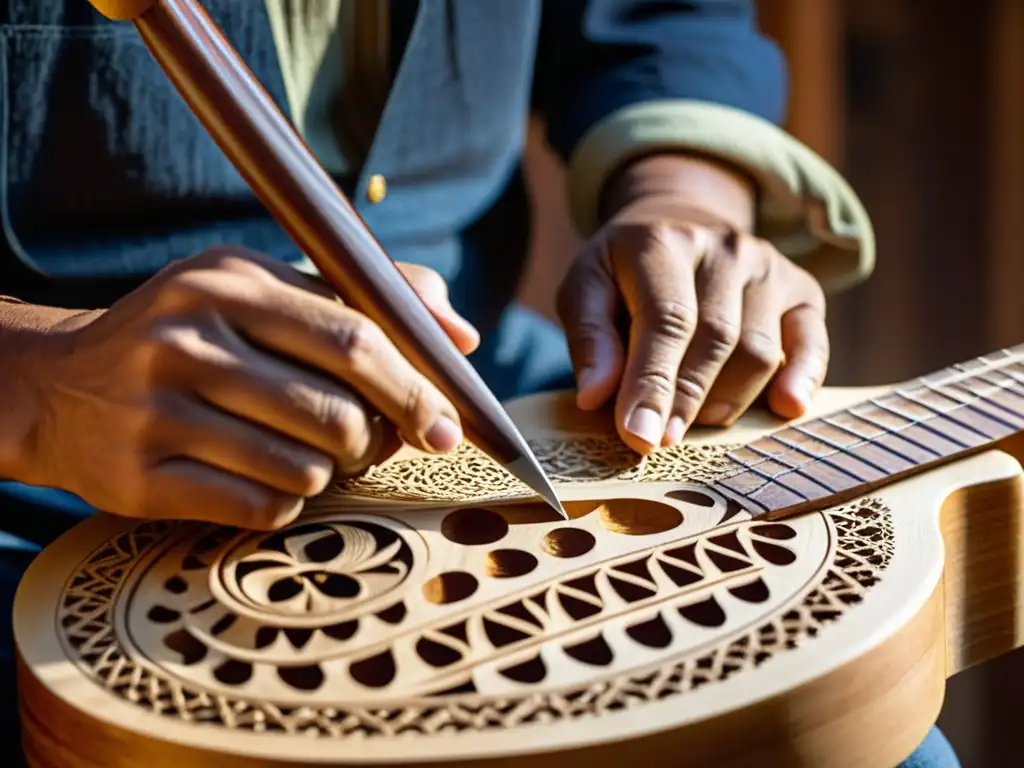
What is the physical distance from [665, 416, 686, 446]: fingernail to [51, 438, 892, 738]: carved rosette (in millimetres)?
73

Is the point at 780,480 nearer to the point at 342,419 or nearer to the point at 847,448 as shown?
the point at 847,448

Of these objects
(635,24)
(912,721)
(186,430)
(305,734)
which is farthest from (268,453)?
(635,24)

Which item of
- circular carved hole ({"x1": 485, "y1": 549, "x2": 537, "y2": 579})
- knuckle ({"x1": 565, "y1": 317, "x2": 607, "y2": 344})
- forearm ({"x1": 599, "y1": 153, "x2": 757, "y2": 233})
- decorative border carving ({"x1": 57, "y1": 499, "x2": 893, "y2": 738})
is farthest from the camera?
forearm ({"x1": 599, "y1": 153, "x2": 757, "y2": 233})

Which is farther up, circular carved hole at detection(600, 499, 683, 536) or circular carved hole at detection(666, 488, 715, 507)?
circular carved hole at detection(666, 488, 715, 507)

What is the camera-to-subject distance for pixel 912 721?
0.46 m

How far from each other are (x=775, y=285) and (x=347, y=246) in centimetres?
35

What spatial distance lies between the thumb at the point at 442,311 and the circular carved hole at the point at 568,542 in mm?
104

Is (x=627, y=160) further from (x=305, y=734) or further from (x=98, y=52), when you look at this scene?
(x=305, y=734)

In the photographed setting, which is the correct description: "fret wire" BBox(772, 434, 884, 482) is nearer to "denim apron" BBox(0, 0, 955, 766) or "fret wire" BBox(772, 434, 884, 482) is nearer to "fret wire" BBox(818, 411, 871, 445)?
"fret wire" BBox(818, 411, 871, 445)

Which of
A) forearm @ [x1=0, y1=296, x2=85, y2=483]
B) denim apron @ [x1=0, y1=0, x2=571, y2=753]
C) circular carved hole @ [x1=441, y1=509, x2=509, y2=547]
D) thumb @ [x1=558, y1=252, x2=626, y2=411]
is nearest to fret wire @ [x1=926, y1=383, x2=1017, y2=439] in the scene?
thumb @ [x1=558, y1=252, x2=626, y2=411]

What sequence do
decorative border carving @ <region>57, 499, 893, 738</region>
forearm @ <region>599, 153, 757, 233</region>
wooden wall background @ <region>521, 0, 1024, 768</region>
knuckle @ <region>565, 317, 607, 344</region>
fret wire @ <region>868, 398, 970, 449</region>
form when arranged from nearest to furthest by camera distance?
1. decorative border carving @ <region>57, 499, 893, 738</region>
2. fret wire @ <region>868, 398, 970, 449</region>
3. knuckle @ <region>565, 317, 607, 344</region>
4. forearm @ <region>599, 153, 757, 233</region>
5. wooden wall background @ <region>521, 0, 1024, 768</region>

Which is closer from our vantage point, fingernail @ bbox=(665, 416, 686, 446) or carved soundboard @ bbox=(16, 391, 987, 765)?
carved soundboard @ bbox=(16, 391, 987, 765)

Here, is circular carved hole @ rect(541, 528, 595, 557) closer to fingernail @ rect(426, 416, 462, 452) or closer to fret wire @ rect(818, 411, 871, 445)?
fingernail @ rect(426, 416, 462, 452)

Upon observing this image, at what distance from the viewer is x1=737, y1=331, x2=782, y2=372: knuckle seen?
688 millimetres
